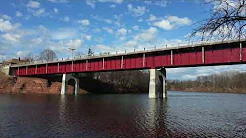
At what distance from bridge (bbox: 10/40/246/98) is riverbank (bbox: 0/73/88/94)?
793cm

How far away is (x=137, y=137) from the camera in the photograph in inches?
706

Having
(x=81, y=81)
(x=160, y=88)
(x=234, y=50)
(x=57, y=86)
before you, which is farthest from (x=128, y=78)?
(x=234, y=50)

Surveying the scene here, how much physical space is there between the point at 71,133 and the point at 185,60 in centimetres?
4897

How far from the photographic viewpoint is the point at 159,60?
68812 mm

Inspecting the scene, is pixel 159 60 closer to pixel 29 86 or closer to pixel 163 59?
pixel 163 59

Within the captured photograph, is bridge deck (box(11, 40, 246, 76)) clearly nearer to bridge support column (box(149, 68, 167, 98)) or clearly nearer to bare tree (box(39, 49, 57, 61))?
bridge support column (box(149, 68, 167, 98))

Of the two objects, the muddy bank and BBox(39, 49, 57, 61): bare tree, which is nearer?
the muddy bank

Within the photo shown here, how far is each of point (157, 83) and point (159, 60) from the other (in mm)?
6257

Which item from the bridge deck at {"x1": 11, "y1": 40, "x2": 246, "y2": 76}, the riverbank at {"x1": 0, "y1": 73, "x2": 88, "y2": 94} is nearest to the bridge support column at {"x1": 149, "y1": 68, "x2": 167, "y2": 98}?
the bridge deck at {"x1": 11, "y1": 40, "x2": 246, "y2": 76}

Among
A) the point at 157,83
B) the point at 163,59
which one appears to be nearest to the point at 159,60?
the point at 163,59

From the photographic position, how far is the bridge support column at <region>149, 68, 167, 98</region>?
6875 cm

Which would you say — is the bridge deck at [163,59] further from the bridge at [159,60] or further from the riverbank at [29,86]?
the riverbank at [29,86]

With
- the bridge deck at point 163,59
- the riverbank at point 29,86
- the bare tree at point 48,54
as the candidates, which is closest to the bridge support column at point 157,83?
the bridge deck at point 163,59

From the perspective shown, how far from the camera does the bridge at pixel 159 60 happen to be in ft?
185
